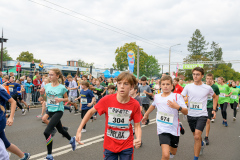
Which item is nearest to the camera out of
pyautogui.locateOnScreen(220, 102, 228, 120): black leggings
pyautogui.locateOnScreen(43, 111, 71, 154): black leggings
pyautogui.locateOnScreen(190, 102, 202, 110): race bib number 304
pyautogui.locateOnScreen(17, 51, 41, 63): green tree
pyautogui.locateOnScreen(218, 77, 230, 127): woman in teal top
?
pyautogui.locateOnScreen(43, 111, 71, 154): black leggings

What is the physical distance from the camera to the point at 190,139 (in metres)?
6.17

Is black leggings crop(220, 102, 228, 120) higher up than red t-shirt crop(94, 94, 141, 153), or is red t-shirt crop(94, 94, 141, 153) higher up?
red t-shirt crop(94, 94, 141, 153)

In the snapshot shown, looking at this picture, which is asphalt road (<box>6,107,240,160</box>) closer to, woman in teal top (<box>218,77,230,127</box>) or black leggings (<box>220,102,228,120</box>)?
black leggings (<box>220,102,228,120</box>)

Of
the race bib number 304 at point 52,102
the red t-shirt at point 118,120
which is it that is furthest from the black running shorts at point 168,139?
the race bib number 304 at point 52,102

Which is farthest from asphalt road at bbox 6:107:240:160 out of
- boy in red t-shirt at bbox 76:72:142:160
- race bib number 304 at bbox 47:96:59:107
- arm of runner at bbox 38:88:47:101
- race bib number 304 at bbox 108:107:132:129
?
race bib number 304 at bbox 108:107:132:129

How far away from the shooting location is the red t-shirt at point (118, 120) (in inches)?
103

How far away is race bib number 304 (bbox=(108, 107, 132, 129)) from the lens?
2623 millimetres

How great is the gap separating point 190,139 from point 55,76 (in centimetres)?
437

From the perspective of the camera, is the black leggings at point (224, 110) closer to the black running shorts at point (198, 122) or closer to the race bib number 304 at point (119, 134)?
the black running shorts at point (198, 122)

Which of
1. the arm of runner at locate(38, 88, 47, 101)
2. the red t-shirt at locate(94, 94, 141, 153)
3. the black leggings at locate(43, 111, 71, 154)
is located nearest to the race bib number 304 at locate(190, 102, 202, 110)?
the red t-shirt at locate(94, 94, 141, 153)

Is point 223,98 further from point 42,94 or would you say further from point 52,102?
point 42,94

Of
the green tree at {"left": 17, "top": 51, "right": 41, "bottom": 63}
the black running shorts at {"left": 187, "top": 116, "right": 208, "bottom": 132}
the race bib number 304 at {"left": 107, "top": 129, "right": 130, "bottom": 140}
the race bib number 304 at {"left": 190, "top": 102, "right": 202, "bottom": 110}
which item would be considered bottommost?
the black running shorts at {"left": 187, "top": 116, "right": 208, "bottom": 132}

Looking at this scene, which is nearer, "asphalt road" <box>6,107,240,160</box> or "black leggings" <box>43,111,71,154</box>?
"black leggings" <box>43,111,71,154</box>

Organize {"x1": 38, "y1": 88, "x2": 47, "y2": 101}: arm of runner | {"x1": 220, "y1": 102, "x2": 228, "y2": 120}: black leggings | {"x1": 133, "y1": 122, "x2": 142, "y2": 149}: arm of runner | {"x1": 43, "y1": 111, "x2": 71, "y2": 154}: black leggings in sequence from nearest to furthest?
1. {"x1": 133, "y1": 122, "x2": 142, "y2": 149}: arm of runner
2. {"x1": 43, "y1": 111, "x2": 71, "y2": 154}: black leggings
3. {"x1": 38, "y1": 88, "x2": 47, "y2": 101}: arm of runner
4. {"x1": 220, "y1": 102, "x2": 228, "y2": 120}: black leggings
